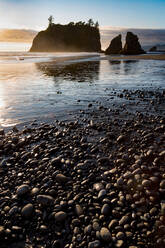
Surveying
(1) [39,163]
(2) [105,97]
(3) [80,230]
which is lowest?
(3) [80,230]

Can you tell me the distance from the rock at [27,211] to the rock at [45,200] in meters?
0.24

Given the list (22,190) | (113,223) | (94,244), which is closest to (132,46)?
(22,190)

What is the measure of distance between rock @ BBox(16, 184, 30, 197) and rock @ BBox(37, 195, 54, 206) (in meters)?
0.42

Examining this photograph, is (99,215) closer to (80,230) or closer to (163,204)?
(80,230)

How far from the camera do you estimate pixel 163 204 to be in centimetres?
382

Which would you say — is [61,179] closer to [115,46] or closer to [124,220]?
[124,220]

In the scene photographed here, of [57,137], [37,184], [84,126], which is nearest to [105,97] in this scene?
[84,126]

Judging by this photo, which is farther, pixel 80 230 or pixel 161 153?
pixel 161 153

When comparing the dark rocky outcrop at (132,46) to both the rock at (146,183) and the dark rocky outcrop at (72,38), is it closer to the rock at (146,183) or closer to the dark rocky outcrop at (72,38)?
the dark rocky outcrop at (72,38)

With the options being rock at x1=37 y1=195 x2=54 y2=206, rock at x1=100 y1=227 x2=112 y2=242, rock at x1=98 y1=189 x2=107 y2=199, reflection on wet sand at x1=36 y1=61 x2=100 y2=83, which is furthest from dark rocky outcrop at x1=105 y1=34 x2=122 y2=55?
rock at x1=100 y1=227 x2=112 y2=242

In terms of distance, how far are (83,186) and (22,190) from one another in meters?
1.49

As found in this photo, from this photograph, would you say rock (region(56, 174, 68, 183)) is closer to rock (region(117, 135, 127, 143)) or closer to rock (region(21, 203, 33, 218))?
rock (region(21, 203, 33, 218))

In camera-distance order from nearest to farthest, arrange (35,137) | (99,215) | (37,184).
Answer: (99,215), (37,184), (35,137)

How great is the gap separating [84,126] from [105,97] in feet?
18.2
